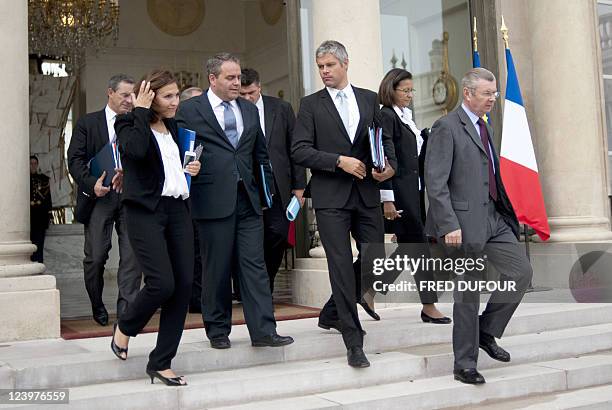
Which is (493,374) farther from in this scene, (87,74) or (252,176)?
(87,74)

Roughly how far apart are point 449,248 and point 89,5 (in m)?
8.93

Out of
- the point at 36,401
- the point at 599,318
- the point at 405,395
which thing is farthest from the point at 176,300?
the point at 599,318

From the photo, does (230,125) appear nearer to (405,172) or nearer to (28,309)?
(405,172)

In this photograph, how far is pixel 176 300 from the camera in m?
4.23

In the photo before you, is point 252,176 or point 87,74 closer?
point 252,176

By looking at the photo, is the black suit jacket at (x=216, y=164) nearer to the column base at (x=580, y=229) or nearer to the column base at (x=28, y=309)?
the column base at (x=28, y=309)

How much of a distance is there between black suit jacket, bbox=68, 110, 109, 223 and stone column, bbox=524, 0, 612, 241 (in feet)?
16.5

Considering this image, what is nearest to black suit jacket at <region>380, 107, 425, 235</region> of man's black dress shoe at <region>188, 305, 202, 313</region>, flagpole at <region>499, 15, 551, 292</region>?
man's black dress shoe at <region>188, 305, 202, 313</region>

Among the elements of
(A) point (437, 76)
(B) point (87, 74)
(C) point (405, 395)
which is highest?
(B) point (87, 74)

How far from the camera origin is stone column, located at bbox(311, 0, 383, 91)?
22.8ft

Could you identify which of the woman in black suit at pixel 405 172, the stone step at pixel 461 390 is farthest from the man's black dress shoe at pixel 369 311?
the stone step at pixel 461 390

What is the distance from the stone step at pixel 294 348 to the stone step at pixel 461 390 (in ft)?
0.98

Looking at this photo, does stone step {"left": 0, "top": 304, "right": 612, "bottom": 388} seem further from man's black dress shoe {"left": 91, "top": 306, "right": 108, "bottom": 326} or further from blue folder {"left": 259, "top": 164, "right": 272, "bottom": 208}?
blue folder {"left": 259, "top": 164, "right": 272, "bottom": 208}

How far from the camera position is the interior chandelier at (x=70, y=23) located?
11.6 metres
